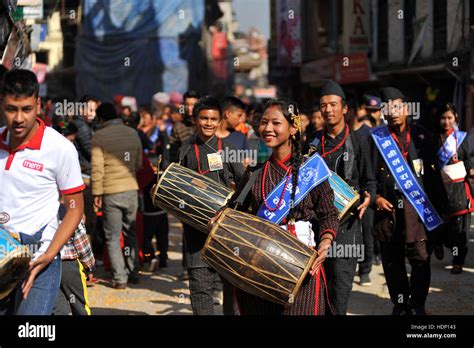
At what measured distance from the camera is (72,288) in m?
5.14

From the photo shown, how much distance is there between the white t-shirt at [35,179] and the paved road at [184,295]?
3.50 m

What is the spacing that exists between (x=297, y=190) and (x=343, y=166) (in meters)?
1.65

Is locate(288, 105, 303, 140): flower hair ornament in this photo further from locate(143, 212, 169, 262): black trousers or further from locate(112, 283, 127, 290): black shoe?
locate(143, 212, 169, 262): black trousers

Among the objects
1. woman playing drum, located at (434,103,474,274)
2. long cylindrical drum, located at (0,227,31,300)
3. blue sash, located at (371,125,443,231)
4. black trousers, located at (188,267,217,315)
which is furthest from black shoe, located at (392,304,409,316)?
long cylindrical drum, located at (0,227,31,300)

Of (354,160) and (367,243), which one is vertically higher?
(354,160)

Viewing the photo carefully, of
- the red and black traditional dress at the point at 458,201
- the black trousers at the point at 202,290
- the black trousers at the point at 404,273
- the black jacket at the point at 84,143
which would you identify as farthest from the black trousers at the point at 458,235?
the black jacket at the point at 84,143

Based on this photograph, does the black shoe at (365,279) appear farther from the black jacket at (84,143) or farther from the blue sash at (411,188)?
the black jacket at (84,143)

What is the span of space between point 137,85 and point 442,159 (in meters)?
19.3

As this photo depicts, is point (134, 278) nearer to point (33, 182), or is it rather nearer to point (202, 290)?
point (202, 290)

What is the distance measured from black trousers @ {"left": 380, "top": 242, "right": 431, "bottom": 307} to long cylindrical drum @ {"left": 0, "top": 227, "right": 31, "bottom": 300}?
11.6ft

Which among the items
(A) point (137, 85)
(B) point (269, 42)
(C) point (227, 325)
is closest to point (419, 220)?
(C) point (227, 325)

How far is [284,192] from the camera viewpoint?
4.50m

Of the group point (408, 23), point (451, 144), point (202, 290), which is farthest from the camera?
point (408, 23)
